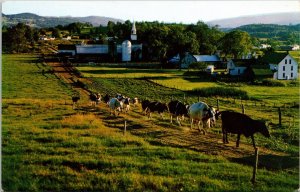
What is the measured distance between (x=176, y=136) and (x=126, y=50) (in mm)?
50386

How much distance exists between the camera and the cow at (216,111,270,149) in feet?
47.9

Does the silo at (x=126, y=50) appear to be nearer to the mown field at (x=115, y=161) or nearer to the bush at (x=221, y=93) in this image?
the bush at (x=221, y=93)

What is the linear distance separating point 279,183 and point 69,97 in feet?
69.5

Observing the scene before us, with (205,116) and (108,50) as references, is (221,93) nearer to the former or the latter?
(205,116)

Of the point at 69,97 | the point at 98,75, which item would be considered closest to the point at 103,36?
the point at 98,75

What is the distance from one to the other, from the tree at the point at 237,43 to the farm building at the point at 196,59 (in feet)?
8.21

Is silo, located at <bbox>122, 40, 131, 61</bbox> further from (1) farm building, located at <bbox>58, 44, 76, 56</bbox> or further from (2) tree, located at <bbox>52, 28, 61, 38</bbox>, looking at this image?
(2) tree, located at <bbox>52, 28, 61, 38</bbox>

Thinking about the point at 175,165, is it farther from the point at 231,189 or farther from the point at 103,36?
the point at 103,36

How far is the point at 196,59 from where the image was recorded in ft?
202

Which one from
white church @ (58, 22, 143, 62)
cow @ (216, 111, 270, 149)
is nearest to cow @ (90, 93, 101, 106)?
cow @ (216, 111, 270, 149)

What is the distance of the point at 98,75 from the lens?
46406mm

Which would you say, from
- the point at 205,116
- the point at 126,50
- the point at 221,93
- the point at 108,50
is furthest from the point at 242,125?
the point at 108,50

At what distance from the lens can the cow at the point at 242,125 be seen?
1459cm

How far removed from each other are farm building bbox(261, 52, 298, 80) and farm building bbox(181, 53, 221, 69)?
1415cm
